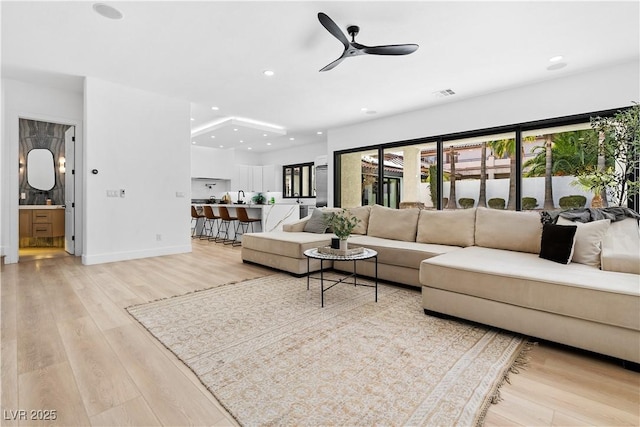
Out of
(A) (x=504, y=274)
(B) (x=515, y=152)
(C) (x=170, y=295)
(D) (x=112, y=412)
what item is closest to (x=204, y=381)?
(D) (x=112, y=412)

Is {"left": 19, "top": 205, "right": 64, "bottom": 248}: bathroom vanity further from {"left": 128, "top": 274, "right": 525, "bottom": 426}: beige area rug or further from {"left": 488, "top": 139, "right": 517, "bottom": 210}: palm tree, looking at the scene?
{"left": 488, "top": 139, "right": 517, "bottom": 210}: palm tree

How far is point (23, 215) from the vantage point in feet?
20.3

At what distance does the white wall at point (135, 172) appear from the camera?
463cm

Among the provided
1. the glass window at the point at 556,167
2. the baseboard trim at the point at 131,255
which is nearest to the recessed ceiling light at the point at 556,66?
the glass window at the point at 556,167

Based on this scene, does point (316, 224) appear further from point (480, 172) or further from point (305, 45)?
point (480, 172)

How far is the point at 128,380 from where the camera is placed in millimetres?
1654

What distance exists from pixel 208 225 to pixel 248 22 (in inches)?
241

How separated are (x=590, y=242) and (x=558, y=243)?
0.72 feet

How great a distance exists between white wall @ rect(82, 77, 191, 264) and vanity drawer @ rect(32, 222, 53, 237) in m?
2.76

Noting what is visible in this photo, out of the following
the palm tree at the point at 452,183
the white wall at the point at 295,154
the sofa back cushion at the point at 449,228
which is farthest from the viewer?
the white wall at the point at 295,154

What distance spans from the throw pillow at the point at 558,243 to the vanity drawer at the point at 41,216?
849 cm

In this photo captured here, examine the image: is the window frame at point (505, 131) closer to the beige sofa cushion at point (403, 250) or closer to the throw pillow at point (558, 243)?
the throw pillow at point (558, 243)

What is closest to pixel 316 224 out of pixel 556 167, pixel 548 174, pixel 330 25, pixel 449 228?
pixel 449 228

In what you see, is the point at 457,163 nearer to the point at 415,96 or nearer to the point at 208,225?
the point at 415,96
